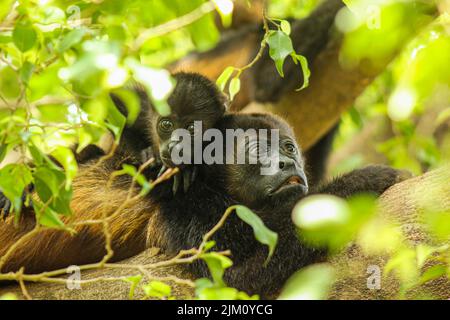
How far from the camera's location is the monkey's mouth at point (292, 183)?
370 cm

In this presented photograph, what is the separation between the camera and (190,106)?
13.1 feet

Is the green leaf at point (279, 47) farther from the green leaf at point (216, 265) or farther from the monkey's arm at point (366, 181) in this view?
the green leaf at point (216, 265)

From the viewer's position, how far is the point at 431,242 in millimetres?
2998

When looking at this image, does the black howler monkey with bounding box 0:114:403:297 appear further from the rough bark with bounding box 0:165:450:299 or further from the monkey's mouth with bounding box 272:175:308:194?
the rough bark with bounding box 0:165:450:299

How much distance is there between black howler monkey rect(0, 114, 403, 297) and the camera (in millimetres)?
3442

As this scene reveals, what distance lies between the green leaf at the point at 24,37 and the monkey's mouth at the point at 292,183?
5.50 feet

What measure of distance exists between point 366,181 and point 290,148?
1.81 feet

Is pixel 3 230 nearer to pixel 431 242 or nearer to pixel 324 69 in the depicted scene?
pixel 431 242

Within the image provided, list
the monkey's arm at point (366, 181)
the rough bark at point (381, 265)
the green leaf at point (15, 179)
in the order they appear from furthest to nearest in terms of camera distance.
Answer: the monkey's arm at point (366, 181), the rough bark at point (381, 265), the green leaf at point (15, 179)

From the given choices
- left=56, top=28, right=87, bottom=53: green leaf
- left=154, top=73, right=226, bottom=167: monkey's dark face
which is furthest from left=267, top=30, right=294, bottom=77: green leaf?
left=56, top=28, right=87, bottom=53: green leaf

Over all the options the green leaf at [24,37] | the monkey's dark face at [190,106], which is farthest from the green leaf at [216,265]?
the monkey's dark face at [190,106]

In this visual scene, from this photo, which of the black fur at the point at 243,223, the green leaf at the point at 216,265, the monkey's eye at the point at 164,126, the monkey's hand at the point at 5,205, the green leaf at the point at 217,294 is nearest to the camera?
the green leaf at the point at 217,294

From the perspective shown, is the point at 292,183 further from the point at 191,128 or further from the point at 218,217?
the point at 191,128

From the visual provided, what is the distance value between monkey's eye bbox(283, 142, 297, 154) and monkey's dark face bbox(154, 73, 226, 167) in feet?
1.56
